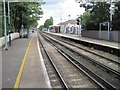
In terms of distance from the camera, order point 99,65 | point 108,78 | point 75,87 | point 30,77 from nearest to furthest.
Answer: point 75,87 < point 30,77 < point 108,78 < point 99,65

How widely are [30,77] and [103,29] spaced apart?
2888 cm

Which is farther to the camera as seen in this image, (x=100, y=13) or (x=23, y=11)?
(x=23, y=11)

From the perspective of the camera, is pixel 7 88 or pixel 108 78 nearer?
pixel 7 88

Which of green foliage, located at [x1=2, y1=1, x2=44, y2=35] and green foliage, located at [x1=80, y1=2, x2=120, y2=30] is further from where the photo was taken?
green foliage, located at [x1=2, y1=1, x2=44, y2=35]

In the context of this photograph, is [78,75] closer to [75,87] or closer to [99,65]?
[75,87]

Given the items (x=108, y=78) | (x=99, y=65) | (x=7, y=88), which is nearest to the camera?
(x=7, y=88)

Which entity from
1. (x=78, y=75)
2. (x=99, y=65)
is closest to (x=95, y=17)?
(x=99, y=65)

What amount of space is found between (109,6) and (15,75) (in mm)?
28041

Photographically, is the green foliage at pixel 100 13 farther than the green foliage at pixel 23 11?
No

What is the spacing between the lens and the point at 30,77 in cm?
808

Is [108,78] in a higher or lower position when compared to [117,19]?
lower

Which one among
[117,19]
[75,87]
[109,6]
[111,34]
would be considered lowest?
[75,87]

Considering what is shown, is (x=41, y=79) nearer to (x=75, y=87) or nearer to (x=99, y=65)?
(x=75, y=87)

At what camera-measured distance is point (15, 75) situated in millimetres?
8297
